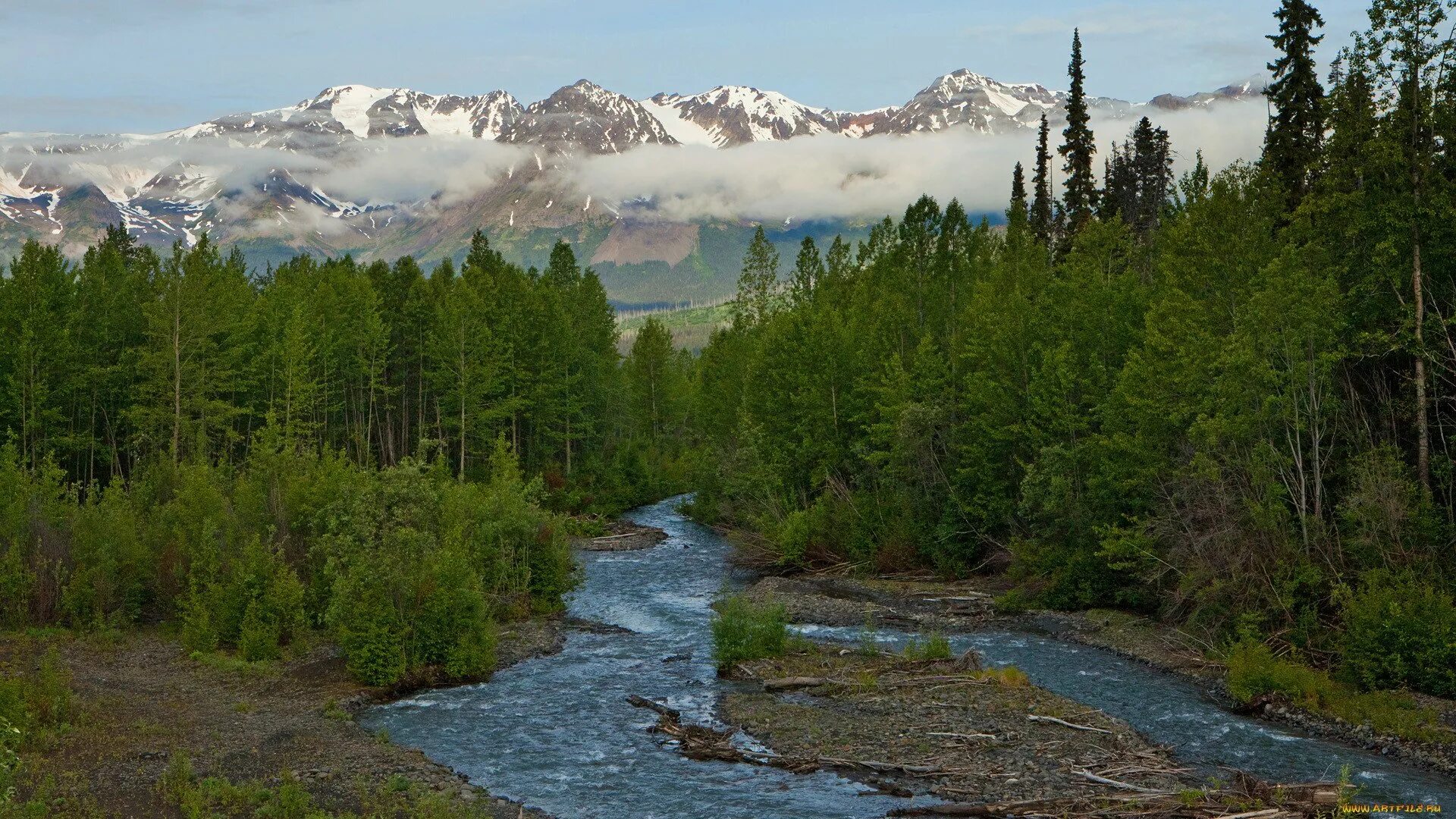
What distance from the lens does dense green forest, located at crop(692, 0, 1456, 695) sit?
3456 centimetres

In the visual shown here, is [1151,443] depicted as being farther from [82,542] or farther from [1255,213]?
[82,542]

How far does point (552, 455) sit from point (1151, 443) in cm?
5566

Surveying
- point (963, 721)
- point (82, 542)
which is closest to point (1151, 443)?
point (963, 721)

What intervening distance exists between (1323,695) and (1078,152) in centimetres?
5187

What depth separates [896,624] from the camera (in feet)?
149

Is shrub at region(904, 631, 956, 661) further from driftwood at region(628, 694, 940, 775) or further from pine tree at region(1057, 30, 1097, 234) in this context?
pine tree at region(1057, 30, 1097, 234)

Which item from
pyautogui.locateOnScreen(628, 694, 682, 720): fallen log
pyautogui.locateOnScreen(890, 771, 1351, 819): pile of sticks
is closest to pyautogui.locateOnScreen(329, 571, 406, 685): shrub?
pyautogui.locateOnScreen(628, 694, 682, 720): fallen log

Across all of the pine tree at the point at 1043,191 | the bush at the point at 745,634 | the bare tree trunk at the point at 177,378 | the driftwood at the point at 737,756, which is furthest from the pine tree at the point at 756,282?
the driftwood at the point at 737,756

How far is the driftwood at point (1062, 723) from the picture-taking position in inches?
1148

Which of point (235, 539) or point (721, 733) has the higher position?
point (235, 539)

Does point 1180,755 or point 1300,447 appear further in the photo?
point 1300,447

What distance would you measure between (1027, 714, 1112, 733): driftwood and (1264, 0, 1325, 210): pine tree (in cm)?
3159

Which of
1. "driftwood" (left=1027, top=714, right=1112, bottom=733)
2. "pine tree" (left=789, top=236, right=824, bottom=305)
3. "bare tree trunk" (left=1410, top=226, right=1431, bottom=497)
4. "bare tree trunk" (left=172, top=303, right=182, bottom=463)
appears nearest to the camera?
"driftwood" (left=1027, top=714, right=1112, bottom=733)

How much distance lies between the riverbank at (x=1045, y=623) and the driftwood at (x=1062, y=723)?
17.4 ft
